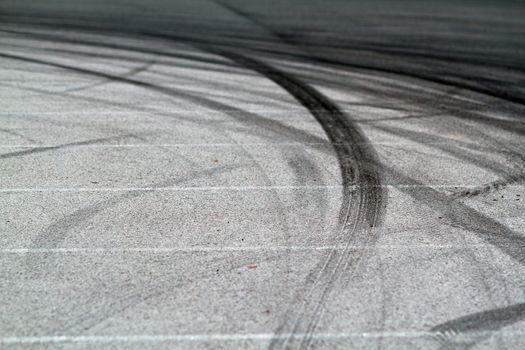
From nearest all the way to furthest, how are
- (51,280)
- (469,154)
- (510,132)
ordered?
(51,280) < (469,154) < (510,132)

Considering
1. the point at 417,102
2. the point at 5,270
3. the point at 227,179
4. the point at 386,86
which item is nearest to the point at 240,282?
the point at 5,270

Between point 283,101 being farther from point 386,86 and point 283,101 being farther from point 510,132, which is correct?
point 510,132

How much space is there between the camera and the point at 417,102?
38.1 feet

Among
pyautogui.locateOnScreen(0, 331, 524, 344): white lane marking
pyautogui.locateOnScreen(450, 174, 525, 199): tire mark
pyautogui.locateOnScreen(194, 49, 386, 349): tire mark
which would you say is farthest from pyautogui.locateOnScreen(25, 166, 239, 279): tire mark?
pyautogui.locateOnScreen(450, 174, 525, 199): tire mark

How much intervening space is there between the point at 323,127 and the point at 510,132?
2325 mm

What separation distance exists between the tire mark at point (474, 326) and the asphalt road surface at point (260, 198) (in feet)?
0.05

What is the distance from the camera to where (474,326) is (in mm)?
5195

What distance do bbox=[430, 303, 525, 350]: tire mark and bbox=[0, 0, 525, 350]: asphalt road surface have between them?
0.02 m

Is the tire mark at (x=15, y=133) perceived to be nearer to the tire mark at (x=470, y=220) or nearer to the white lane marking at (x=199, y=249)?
the white lane marking at (x=199, y=249)

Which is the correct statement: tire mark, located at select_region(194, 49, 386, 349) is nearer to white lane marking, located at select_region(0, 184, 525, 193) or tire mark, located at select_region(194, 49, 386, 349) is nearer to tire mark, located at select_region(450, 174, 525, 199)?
white lane marking, located at select_region(0, 184, 525, 193)

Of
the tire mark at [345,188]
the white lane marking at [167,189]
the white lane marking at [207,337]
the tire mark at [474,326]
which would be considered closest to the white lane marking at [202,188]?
the white lane marking at [167,189]

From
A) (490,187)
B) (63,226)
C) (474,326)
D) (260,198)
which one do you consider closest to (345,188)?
(260,198)

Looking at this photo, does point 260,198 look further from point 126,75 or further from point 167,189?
point 126,75

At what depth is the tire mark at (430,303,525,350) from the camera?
16.4 feet
